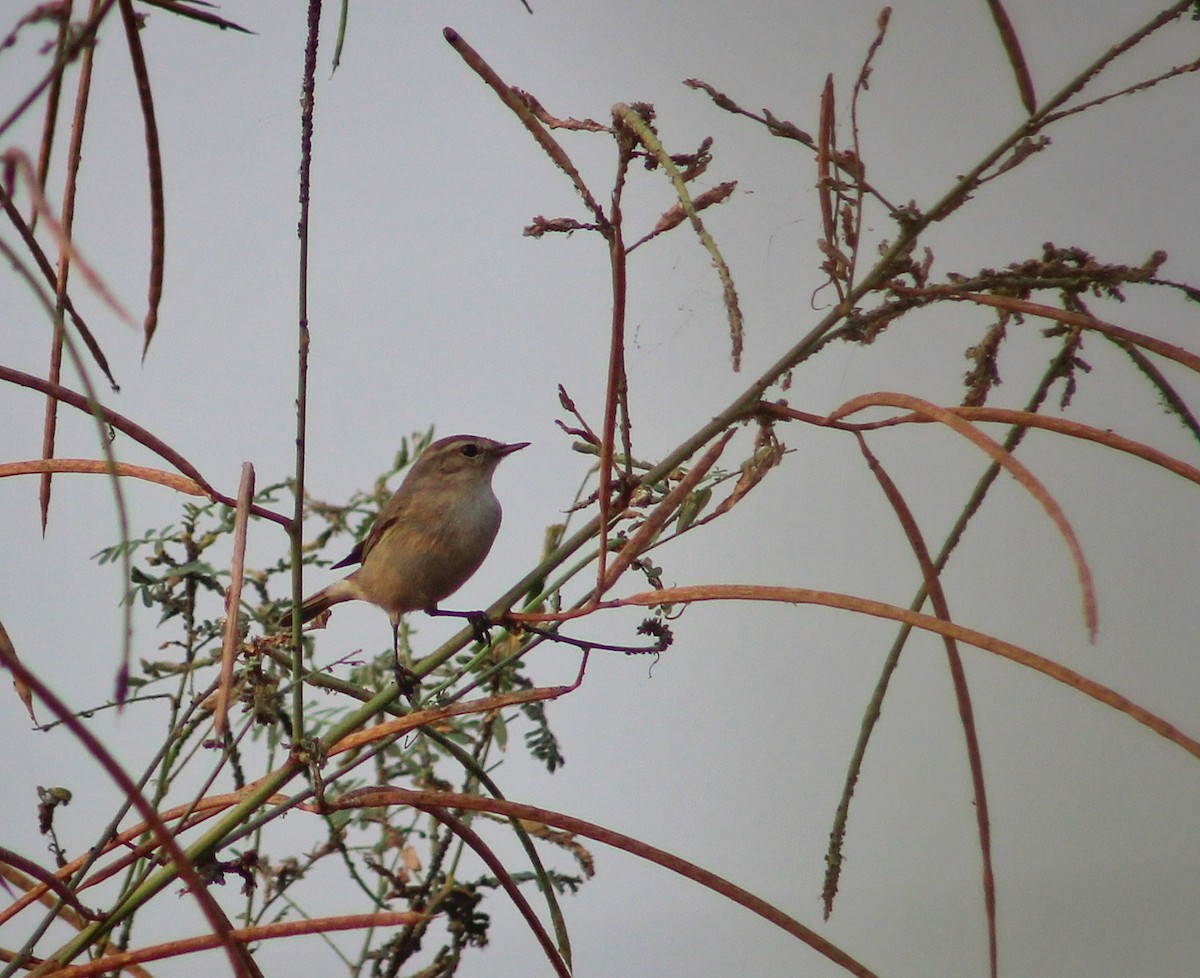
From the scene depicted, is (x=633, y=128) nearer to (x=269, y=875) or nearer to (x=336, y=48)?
(x=336, y=48)

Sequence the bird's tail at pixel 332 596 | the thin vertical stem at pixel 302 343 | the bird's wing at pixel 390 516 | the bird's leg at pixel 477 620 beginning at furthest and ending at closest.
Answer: the bird's tail at pixel 332 596, the bird's wing at pixel 390 516, the bird's leg at pixel 477 620, the thin vertical stem at pixel 302 343

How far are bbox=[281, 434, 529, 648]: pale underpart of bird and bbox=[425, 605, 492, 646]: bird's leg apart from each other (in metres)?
0.10

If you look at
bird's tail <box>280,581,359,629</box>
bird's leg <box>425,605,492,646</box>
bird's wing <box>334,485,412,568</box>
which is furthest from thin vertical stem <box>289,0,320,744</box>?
bird's tail <box>280,581,359,629</box>

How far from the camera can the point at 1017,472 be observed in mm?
1002

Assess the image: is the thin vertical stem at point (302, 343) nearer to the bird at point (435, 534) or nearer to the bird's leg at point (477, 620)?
the bird's leg at point (477, 620)

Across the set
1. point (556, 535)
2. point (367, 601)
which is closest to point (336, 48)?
point (556, 535)

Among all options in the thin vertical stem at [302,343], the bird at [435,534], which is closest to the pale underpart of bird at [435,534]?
the bird at [435,534]

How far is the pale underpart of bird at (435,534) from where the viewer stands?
4.00 meters

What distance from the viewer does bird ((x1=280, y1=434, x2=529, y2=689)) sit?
4.00 m

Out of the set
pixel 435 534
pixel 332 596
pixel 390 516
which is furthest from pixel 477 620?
pixel 332 596

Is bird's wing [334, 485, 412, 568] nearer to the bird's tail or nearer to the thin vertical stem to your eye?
the bird's tail

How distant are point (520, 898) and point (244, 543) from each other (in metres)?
0.48

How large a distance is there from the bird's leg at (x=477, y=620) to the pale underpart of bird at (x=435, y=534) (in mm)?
103

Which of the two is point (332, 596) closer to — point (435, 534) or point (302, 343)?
point (435, 534)
